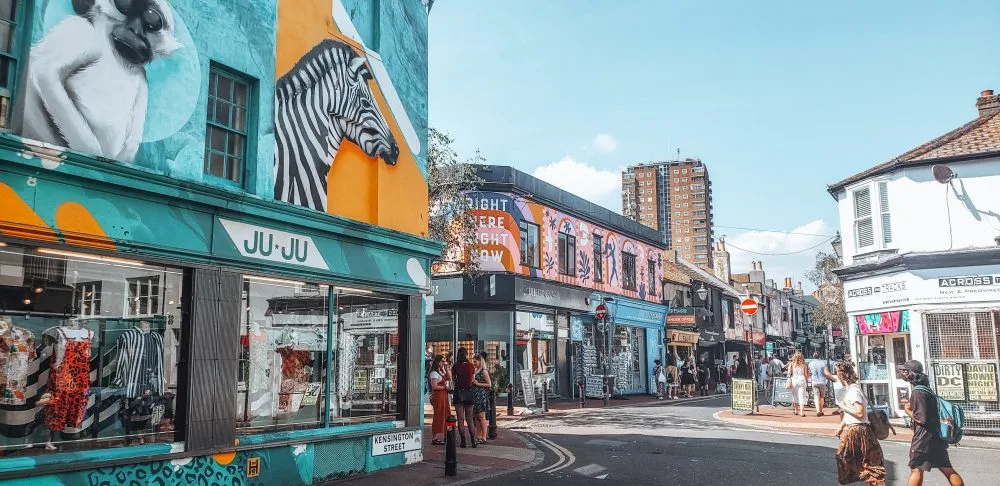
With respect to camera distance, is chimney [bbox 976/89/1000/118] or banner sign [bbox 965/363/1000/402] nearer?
banner sign [bbox 965/363/1000/402]

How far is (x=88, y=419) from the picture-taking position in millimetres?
7715

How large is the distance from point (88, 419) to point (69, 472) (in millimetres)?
710

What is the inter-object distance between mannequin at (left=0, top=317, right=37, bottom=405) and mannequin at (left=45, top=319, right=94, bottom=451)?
0.23 meters

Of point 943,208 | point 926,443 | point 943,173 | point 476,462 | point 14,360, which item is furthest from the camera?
point 943,208

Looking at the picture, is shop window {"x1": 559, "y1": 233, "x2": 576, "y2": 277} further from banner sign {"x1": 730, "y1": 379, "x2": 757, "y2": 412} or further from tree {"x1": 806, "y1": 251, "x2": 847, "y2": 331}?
tree {"x1": 806, "y1": 251, "x2": 847, "y2": 331}

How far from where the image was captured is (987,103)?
853 inches

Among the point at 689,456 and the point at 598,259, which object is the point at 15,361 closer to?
the point at 689,456

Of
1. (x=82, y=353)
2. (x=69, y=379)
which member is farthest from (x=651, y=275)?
(x=69, y=379)

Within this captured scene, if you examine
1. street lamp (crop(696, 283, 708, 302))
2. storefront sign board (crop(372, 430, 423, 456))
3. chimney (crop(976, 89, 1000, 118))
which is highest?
chimney (crop(976, 89, 1000, 118))

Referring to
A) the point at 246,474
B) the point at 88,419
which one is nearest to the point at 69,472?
the point at 88,419

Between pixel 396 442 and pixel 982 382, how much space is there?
13.5 metres

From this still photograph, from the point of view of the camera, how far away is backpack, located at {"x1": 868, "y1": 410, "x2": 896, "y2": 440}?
8703 millimetres

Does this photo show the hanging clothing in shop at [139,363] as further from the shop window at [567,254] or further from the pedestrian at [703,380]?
the pedestrian at [703,380]

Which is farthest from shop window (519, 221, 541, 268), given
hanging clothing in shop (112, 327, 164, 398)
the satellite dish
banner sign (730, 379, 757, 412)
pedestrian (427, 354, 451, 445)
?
hanging clothing in shop (112, 327, 164, 398)
